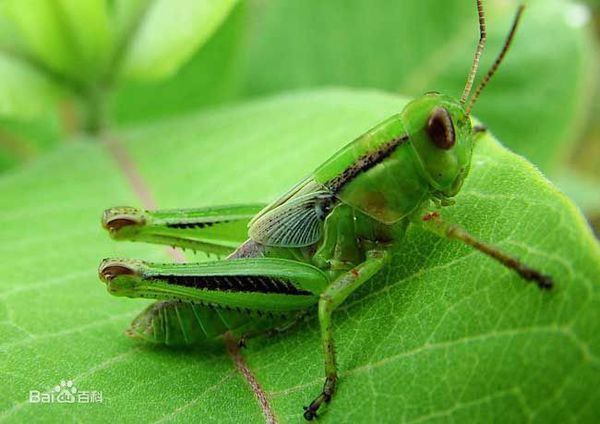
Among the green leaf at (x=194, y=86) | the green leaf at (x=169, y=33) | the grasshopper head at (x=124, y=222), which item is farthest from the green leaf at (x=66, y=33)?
the grasshopper head at (x=124, y=222)

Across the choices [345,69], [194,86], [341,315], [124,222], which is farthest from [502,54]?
[194,86]

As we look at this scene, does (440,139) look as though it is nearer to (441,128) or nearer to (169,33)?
(441,128)

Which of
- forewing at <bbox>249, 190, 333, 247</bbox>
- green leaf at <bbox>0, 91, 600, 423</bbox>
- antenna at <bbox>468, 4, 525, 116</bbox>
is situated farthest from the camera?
forewing at <bbox>249, 190, 333, 247</bbox>

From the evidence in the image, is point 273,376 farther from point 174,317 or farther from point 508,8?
point 508,8

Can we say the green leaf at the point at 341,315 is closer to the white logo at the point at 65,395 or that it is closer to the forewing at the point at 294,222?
the white logo at the point at 65,395

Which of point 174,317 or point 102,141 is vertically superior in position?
point 102,141

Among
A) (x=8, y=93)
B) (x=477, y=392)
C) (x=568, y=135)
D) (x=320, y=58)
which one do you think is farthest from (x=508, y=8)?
(x=477, y=392)

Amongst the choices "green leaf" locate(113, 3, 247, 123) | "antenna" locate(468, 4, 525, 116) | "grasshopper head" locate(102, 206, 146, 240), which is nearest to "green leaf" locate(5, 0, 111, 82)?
"green leaf" locate(113, 3, 247, 123)

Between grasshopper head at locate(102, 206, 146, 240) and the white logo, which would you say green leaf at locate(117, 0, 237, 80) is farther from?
the white logo
